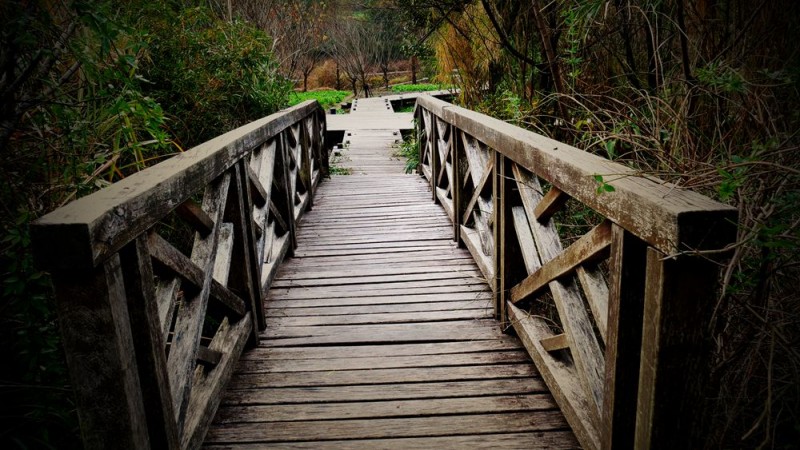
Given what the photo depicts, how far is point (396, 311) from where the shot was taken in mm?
3082

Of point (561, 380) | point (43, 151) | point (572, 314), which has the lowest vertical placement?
point (561, 380)

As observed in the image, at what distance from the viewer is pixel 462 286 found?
3.38m

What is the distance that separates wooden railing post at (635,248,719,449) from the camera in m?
1.16

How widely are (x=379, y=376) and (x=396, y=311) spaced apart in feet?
2.29

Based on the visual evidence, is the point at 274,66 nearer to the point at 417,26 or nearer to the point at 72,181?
the point at 417,26

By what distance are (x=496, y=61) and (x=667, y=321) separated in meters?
4.82

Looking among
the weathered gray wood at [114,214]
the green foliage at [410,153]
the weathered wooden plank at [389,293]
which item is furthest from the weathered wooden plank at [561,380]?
the green foliage at [410,153]

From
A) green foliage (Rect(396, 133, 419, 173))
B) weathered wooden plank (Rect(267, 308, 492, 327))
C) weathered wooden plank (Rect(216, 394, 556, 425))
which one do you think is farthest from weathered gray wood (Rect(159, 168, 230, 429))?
green foliage (Rect(396, 133, 419, 173))

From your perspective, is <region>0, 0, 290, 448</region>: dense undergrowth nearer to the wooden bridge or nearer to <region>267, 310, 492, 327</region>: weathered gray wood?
the wooden bridge

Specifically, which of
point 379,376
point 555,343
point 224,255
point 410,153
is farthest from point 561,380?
point 410,153

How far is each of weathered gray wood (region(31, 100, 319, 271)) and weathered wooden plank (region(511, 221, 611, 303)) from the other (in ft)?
4.09

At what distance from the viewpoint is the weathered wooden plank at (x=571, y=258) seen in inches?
61.0

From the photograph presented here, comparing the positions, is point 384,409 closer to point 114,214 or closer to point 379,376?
point 379,376

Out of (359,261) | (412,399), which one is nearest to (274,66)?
(359,261)
